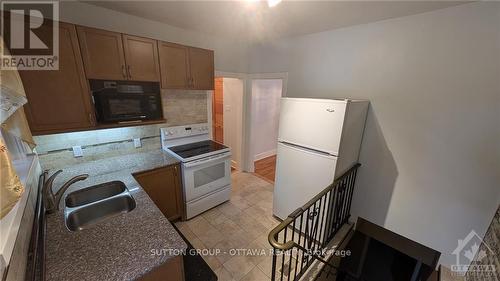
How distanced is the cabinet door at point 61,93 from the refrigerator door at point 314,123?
204 centimetres

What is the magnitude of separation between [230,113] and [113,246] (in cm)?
313

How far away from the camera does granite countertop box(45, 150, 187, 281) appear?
3.10ft

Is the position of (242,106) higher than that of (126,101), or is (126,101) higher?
(126,101)

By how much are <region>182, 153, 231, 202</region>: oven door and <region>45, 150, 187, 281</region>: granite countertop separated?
820mm

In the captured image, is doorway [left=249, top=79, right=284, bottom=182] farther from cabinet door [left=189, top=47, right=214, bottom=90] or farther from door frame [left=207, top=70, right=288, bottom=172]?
cabinet door [left=189, top=47, right=214, bottom=90]

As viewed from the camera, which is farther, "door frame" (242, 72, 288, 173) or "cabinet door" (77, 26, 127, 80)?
"door frame" (242, 72, 288, 173)

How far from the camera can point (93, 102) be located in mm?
1820

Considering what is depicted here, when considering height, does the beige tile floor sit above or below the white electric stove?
below

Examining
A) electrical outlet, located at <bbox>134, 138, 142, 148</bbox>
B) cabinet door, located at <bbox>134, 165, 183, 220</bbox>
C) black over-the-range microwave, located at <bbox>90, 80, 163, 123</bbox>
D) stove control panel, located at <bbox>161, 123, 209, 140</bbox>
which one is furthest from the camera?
stove control panel, located at <bbox>161, 123, 209, 140</bbox>

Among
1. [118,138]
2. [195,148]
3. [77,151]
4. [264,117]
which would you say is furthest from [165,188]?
[264,117]

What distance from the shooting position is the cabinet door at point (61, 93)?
1.54 metres

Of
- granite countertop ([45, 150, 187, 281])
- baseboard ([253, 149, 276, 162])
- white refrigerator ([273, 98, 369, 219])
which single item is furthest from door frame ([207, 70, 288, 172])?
granite countertop ([45, 150, 187, 281])

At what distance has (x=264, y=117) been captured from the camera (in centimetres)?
440

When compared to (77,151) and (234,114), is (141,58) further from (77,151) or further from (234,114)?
(234,114)
